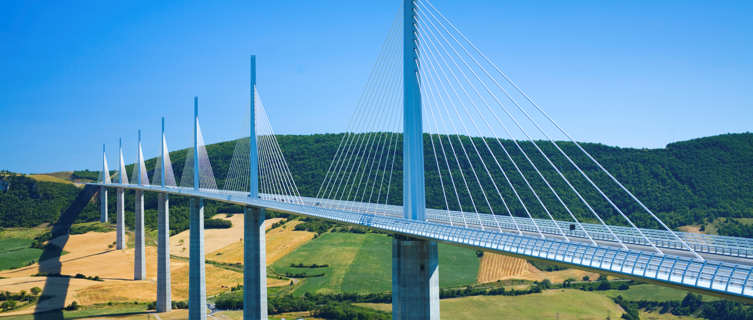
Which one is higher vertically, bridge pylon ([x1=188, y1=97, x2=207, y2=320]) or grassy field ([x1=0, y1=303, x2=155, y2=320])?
bridge pylon ([x1=188, y1=97, x2=207, y2=320])

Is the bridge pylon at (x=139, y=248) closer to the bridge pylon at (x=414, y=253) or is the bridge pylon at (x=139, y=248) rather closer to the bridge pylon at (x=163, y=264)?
the bridge pylon at (x=163, y=264)

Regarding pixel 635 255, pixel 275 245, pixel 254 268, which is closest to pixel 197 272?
pixel 254 268

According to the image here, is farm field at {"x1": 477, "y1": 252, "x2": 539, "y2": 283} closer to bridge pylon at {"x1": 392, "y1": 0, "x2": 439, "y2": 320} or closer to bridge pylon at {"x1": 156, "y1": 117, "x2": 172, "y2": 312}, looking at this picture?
bridge pylon at {"x1": 156, "y1": 117, "x2": 172, "y2": 312}

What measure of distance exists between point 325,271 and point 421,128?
1482 inches

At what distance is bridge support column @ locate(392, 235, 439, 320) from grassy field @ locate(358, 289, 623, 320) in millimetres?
21449

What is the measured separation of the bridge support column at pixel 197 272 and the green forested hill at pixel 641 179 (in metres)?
19.0

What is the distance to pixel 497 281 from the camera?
5159 cm

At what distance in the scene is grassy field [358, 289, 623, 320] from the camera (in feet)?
137

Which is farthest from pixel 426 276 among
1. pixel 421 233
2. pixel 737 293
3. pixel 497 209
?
pixel 497 209

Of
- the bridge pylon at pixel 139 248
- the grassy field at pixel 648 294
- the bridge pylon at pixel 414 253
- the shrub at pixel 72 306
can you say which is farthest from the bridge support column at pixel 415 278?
the bridge pylon at pixel 139 248

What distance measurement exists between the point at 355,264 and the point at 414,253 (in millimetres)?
37510

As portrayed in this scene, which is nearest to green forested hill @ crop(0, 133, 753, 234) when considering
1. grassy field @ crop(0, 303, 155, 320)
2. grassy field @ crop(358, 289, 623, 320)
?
grassy field @ crop(358, 289, 623, 320)

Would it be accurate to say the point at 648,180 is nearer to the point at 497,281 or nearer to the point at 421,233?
the point at 497,281

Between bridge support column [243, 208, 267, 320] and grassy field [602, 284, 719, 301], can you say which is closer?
bridge support column [243, 208, 267, 320]
